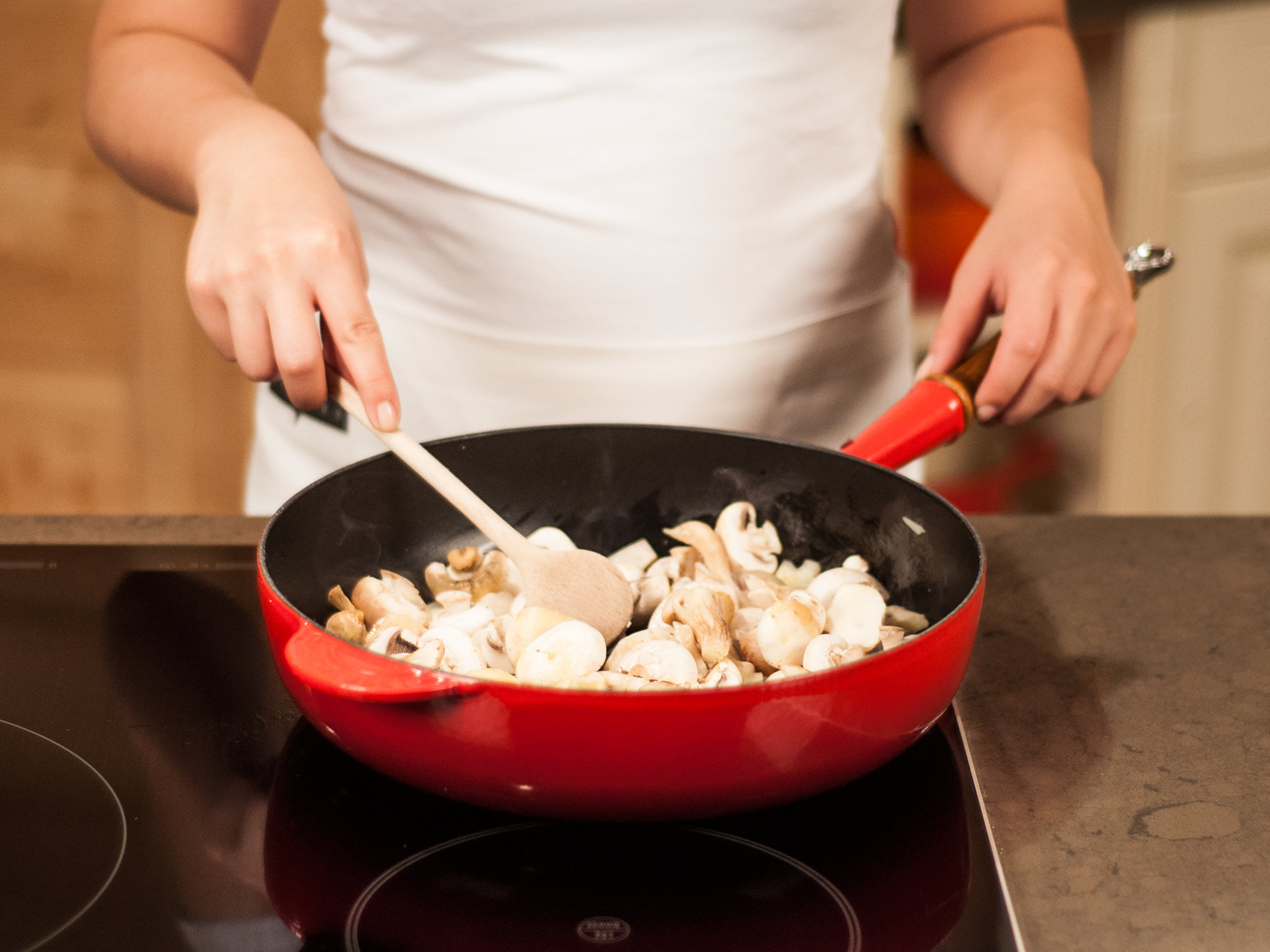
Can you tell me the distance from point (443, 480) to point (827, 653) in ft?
0.71

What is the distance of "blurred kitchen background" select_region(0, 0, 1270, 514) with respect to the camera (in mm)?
1587

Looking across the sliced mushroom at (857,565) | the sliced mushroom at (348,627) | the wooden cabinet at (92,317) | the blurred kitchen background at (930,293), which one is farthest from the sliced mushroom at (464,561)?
the wooden cabinet at (92,317)

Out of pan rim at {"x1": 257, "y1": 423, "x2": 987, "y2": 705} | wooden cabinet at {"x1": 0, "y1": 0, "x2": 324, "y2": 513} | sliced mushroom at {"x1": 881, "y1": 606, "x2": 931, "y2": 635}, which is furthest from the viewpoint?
wooden cabinet at {"x1": 0, "y1": 0, "x2": 324, "y2": 513}

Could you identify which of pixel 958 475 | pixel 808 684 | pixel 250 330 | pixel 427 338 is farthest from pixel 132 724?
pixel 958 475

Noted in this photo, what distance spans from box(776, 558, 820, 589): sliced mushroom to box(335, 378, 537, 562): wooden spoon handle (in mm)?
163

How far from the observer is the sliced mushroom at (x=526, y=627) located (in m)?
0.52

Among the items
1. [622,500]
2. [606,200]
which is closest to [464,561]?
[622,500]

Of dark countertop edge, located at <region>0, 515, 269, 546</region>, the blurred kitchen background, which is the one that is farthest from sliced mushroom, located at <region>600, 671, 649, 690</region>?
the blurred kitchen background

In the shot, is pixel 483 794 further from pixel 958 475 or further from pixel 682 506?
pixel 958 475

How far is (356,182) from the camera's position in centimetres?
94

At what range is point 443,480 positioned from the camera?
602 mm

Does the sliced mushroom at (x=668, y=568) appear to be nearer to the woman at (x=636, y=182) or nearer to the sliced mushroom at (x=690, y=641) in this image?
the sliced mushroom at (x=690, y=641)

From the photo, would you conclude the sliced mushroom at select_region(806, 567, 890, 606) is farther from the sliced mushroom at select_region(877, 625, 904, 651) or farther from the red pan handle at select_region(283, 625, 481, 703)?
the red pan handle at select_region(283, 625, 481, 703)

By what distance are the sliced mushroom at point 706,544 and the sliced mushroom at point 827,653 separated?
0.12 meters
